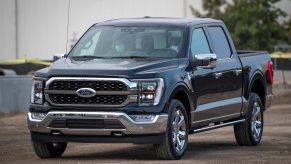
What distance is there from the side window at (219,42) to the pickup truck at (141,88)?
22mm

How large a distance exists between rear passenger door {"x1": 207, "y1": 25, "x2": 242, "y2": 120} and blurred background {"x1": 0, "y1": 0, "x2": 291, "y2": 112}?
1013 inches

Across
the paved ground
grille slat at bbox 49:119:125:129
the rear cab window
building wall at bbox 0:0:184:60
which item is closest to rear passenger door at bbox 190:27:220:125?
the rear cab window

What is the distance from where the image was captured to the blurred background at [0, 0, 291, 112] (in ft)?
143

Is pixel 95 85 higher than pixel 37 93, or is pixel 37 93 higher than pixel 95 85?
pixel 95 85

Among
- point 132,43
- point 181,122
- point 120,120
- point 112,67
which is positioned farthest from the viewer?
point 132,43

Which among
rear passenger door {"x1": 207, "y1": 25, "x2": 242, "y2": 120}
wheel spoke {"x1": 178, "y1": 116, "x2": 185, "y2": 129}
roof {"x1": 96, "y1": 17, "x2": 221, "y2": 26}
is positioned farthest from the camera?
rear passenger door {"x1": 207, "y1": 25, "x2": 242, "y2": 120}

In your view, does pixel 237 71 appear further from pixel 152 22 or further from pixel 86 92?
pixel 86 92

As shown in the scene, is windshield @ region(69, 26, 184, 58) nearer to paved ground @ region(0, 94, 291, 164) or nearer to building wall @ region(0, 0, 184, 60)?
paved ground @ region(0, 94, 291, 164)

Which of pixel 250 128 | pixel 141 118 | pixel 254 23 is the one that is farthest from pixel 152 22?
pixel 254 23

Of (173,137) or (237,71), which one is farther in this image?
(237,71)

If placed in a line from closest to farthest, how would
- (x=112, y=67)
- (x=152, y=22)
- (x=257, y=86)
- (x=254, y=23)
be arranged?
(x=112, y=67), (x=152, y=22), (x=257, y=86), (x=254, y=23)

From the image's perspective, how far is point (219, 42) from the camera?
15172 millimetres

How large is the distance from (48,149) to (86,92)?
1.21 meters

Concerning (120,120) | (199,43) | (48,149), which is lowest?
(48,149)
